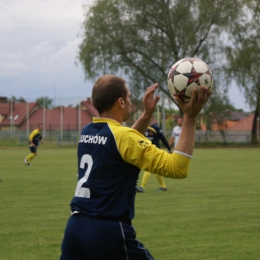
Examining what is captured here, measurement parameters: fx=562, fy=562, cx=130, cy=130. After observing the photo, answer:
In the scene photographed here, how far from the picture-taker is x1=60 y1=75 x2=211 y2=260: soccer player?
350 cm

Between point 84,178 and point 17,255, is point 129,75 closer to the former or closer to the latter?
point 17,255

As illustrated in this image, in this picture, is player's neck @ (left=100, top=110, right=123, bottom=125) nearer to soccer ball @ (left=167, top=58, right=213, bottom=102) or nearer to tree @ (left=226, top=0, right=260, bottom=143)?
soccer ball @ (left=167, top=58, right=213, bottom=102)

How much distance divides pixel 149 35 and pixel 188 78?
43397 millimetres

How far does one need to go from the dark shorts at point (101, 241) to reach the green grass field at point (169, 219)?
3479 mm

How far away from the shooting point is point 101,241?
11.6 ft

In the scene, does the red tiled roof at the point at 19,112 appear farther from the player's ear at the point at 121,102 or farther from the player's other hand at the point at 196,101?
the player's other hand at the point at 196,101

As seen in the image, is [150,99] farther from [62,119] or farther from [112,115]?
[62,119]

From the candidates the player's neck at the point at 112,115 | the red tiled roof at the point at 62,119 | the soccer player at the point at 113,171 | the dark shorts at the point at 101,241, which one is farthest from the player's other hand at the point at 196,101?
the red tiled roof at the point at 62,119

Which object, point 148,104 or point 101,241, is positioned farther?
point 148,104

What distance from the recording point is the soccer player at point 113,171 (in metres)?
3.50

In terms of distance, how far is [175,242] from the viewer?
7.88 m

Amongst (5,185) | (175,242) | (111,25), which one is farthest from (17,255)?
(111,25)

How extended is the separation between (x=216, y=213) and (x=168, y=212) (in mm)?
910

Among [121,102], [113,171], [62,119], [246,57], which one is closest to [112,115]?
[121,102]
